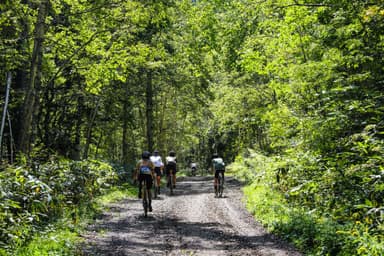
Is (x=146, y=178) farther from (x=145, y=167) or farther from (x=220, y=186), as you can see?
(x=220, y=186)

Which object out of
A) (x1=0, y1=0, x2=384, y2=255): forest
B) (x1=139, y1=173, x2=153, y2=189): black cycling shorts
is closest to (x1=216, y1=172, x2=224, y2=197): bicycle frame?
(x1=0, y1=0, x2=384, y2=255): forest

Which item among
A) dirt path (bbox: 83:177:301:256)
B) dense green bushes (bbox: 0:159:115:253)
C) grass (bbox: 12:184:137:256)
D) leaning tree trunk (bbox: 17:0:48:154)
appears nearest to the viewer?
dense green bushes (bbox: 0:159:115:253)

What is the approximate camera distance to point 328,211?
1060 centimetres

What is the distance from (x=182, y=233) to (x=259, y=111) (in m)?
15.1

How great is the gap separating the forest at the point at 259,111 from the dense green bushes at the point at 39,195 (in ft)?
0.13

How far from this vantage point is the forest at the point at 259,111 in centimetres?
879

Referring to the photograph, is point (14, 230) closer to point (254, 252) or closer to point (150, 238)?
point (150, 238)

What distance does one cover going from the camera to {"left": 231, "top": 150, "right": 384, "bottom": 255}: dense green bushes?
7.57 meters

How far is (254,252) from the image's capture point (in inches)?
348

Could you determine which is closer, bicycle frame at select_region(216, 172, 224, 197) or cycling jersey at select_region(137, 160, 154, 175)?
cycling jersey at select_region(137, 160, 154, 175)

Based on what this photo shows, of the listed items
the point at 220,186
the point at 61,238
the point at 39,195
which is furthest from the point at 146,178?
the point at 220,186

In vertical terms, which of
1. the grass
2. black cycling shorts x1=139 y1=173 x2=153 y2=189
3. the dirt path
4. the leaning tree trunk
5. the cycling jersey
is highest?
the leaning tree trunk

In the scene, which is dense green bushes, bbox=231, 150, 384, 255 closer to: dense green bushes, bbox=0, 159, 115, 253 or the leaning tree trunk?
dense green bushes, bbox=0, 159, 115, 253

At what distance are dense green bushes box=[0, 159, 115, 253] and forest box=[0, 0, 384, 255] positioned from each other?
39mm
